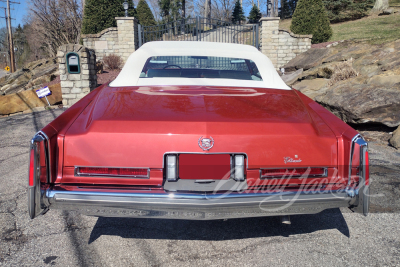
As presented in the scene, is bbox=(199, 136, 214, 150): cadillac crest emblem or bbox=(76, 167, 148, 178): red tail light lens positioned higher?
bbox=(199, 136, 214, 150): cadillac crest emblem

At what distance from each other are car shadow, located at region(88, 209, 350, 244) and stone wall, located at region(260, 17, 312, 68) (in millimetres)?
13561

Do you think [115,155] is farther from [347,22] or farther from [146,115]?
[347,22]

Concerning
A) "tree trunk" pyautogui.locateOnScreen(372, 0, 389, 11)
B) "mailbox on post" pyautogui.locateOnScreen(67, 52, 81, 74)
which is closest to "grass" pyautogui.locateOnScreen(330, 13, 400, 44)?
"tree trunk" pyautogui.locateOnScreen(372, 0, 389, 11)

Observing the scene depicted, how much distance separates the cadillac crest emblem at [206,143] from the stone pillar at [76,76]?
7596 millimetres

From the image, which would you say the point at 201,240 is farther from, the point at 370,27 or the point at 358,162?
the point at 370,27

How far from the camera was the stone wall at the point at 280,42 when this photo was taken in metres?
15.4

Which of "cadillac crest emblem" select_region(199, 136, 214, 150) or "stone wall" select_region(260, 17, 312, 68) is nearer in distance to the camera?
"cadillac crest emblem" select_region(199, 136, 214, 150)

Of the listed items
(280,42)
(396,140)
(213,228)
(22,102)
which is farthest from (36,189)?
(280,42)

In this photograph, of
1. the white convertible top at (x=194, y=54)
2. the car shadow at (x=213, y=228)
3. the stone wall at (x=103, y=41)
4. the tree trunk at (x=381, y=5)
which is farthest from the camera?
the tree trunk at (x=381, y=5)

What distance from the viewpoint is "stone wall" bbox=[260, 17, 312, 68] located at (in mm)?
15445

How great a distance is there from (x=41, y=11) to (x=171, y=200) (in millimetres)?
25464

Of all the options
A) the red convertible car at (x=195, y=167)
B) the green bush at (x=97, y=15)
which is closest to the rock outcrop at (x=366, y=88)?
the red convertible car at (x=195, y=167)

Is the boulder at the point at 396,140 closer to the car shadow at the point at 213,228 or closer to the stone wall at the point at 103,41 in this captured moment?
the car shadow at the point at 213,228

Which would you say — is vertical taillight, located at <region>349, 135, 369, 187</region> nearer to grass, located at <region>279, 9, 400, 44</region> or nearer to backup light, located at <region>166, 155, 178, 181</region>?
backup light, located at <region>166, 155, 178, 181</region>
